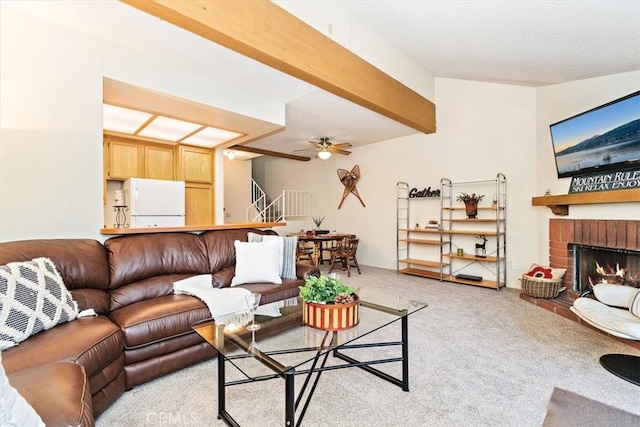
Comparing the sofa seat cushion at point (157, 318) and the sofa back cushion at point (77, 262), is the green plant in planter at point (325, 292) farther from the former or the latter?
the sofa back cushion at point (77, 262)

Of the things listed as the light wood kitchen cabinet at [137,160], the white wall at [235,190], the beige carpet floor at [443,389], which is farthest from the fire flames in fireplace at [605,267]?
the white wall at [235,190]

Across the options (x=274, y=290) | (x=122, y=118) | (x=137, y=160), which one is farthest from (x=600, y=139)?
(x=137, y=160)

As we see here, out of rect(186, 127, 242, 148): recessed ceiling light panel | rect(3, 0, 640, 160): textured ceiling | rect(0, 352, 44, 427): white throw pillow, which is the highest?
rect(3, 0, 640, 160): textured ceiling

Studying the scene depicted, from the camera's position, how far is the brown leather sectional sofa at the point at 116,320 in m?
1.23

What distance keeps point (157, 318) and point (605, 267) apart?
443 centimetres

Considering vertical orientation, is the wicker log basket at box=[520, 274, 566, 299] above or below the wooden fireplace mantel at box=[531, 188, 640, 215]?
below

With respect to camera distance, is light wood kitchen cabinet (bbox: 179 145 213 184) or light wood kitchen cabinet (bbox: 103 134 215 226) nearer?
light wood kitchen cabinet (bbox: 103 134 215 226)

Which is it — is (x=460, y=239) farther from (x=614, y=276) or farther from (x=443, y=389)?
(x=443, y=389)

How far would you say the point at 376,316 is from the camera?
2.01 m

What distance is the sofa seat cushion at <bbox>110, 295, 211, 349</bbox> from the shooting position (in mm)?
1939

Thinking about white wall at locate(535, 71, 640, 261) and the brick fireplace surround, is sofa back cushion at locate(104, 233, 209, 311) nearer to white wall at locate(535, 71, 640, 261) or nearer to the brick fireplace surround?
the brick fireplace surround

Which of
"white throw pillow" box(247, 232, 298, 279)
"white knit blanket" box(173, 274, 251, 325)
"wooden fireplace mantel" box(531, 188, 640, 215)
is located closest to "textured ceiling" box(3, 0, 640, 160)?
"wooden fireplace mantel" box(531, 188, 640, 215)

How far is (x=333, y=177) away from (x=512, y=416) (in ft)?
20.0

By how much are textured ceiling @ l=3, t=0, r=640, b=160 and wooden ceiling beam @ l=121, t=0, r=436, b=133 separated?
0.45 m
